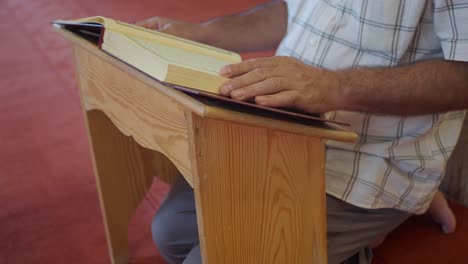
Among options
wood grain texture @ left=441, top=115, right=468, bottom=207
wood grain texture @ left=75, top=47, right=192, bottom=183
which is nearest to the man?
wood grain texture @ left=75, top=47, right=192, bottom=183

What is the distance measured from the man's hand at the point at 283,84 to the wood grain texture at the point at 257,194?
2.0 inches

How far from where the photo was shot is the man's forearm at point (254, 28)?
1253mm

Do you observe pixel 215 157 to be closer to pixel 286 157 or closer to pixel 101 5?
pixel 286 157

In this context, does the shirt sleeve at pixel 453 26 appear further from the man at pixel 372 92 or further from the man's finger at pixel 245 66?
the man's finger at pixel 245 66

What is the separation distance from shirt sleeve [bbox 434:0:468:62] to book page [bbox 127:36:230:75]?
0.34m

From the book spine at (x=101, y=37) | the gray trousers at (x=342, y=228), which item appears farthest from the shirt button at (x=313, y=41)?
the book spine at (x=101, y=37)

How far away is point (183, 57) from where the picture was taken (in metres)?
0.77

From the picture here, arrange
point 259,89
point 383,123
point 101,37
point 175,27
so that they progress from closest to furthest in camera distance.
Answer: point 259,89 → point 101,37 → point 383,123 → point 175,27

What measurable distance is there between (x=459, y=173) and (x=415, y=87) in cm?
55

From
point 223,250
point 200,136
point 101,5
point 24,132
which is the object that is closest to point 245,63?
point 200,136

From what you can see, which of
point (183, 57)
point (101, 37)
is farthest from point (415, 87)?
point (101, 37)

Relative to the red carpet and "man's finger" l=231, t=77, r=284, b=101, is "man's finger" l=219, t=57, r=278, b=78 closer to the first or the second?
"man's finger" l=231, t=77, r=284, b=101

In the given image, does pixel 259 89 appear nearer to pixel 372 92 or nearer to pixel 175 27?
pixel 372 92

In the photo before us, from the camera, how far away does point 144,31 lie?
853 millimetres
